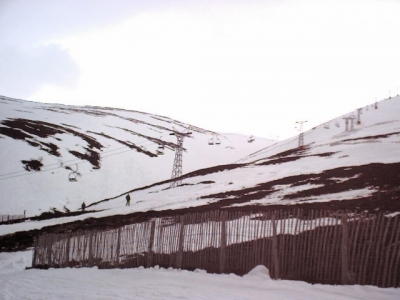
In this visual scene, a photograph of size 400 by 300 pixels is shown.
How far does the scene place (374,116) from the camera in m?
94.2

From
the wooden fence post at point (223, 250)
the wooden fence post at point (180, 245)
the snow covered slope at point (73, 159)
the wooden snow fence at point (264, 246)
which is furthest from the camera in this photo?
the snow covered slope at point (73, 159)

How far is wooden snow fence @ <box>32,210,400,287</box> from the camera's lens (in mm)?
9688

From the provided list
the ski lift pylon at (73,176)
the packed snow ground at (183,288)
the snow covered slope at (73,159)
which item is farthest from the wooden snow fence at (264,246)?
the ski lift pylon at (73,176)

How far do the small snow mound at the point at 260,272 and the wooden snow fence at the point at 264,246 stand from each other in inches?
5.7

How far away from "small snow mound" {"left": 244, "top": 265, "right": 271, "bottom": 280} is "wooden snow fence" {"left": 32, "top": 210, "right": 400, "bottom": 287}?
0.47 ft

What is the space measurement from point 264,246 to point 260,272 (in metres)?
0.78

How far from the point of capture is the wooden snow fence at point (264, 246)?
969cm

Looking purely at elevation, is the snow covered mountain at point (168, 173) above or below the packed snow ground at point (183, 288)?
above

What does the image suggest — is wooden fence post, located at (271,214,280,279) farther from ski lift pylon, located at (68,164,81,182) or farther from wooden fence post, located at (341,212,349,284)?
ski lift pylon, located at (68,164,81,182)

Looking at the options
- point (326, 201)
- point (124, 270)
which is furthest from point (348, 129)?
point (124, 270)

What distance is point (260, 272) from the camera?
38.0 ft

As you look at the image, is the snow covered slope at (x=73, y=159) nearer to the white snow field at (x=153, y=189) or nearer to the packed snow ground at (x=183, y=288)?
the white snow field at (x=153, y=189)

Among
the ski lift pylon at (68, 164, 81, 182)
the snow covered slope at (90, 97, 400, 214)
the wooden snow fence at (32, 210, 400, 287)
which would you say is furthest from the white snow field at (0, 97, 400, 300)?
the ski lift pylon at (68, 164, 81, 182)

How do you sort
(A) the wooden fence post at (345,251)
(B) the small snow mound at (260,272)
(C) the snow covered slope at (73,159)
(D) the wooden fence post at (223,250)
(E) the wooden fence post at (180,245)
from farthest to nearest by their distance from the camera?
(C) the snow covered slope at (73,159) < (E) the wooden fence post at (180,245) < (D) the wooden fence post at (223,250) < (B) the small snow mound at (260,272) < (A) the wooden fence post at (345,251)
